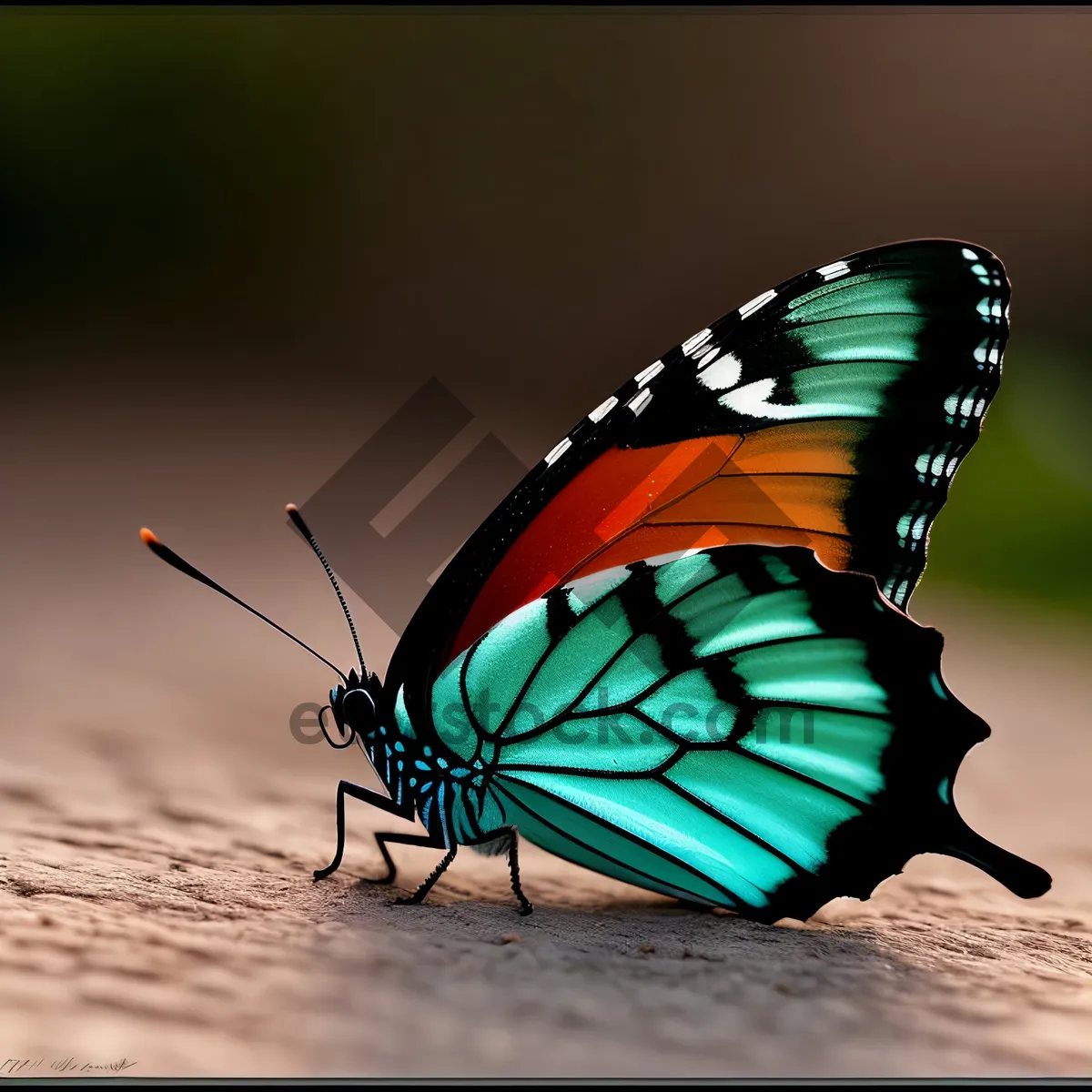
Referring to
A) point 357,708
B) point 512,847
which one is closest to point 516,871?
point 512,847

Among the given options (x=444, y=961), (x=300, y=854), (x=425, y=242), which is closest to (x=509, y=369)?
(x=425, y=242)

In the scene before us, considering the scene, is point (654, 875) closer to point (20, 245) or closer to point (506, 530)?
point (506, 530)

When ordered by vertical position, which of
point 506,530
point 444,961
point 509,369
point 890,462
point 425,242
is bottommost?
point 444,961

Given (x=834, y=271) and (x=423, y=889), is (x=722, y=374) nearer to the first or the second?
(x=834, y=271)

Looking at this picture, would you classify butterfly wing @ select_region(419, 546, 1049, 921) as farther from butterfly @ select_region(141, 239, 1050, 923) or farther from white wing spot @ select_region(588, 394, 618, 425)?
white wing spot @ select_region(588, 394, 618, 425)

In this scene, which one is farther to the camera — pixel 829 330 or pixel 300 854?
pixel 300 854

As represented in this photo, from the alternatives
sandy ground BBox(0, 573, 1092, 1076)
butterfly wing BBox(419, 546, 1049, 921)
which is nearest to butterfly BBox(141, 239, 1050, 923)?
butterfly wing BBox(419, 546, 1049, 921)

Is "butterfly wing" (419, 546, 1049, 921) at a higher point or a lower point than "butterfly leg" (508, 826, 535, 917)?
higher
